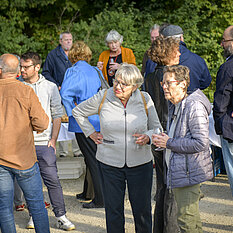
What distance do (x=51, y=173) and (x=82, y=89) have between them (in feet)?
3.50

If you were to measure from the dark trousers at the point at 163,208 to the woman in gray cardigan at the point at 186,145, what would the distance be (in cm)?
52

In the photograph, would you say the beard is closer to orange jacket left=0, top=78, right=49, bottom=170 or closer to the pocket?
orange jacket left=0, top=78, right=49, bottom=170

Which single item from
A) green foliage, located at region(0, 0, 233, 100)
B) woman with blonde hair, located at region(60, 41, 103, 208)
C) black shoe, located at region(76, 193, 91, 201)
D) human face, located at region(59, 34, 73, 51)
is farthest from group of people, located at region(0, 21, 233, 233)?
green foliage, located at region(0, 0, 233, 100)

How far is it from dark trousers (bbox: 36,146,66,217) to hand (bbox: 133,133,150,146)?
1.26m

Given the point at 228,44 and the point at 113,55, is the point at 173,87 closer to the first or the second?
the point at 228,44

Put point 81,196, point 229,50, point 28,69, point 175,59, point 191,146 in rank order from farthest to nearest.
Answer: point 81,196 → point 28,69 → point 229,50 → point 175,59 → point 191,146

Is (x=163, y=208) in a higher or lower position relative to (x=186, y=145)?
lower

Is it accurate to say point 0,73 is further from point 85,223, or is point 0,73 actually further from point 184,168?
point 85,223

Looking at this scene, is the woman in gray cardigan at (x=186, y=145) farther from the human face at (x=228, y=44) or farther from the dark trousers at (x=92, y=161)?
the dark trousers at (x=92, y=161)

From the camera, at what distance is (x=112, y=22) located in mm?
12328

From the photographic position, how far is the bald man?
132 inches

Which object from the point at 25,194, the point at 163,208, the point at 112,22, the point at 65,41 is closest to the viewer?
the point at 25,194

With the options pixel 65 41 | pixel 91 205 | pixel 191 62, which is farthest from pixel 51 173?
pixel 65 41

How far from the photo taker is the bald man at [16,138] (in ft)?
11.0
